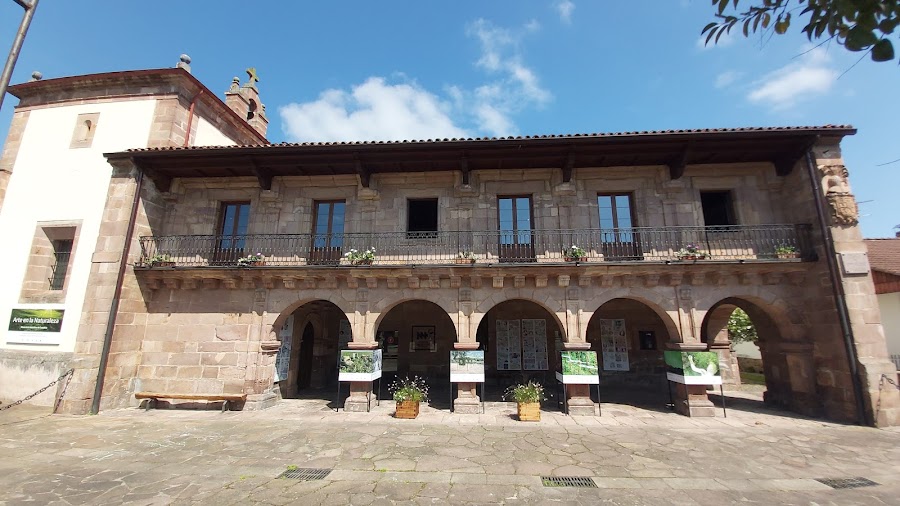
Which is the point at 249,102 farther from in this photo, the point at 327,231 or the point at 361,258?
the point at 361,258

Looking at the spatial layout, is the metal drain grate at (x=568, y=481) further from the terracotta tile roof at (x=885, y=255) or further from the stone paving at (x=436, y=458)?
the terracotta tile roof at (x=885, y=255)

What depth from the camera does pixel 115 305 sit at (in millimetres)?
9836

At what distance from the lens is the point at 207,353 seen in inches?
405

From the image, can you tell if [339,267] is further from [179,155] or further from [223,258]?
[179,155]

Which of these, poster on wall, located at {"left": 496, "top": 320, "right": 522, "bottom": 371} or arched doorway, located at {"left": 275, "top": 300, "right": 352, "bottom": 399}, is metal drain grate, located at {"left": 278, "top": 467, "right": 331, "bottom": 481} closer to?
arched doorway, located at {"left": 275, "top": 300, "right": 352, "bottom": 399}

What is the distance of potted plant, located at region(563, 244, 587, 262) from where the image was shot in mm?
9471

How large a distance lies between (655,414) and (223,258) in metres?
12.7

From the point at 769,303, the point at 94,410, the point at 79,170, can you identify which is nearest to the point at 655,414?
the point at 769,303

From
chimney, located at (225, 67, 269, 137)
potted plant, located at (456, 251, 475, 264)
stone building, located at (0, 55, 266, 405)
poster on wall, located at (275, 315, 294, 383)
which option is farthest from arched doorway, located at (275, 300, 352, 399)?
chimney, located at (225, 67, 269, 137)

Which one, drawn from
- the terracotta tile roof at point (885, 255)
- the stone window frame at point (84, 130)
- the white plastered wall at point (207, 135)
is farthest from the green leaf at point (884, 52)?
the stone window frame at point (84, 130)

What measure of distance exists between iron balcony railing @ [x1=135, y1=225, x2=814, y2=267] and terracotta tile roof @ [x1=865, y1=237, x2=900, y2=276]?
22.6 feet

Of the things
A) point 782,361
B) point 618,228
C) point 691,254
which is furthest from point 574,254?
point 782,361

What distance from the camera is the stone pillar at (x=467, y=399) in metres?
9.41

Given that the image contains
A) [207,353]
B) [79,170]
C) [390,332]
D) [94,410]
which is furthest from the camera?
[390,332]
